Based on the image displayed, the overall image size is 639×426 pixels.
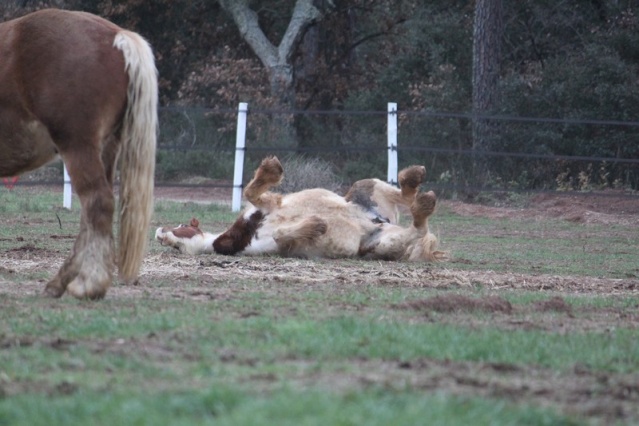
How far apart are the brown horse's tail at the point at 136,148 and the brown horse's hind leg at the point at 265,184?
10.2 ft

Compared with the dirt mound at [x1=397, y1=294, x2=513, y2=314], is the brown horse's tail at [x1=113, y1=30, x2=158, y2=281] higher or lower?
higher

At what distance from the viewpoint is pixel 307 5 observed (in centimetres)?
2917

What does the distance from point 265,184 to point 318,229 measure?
0.72 m

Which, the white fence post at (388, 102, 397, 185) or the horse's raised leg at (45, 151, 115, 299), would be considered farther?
the white fence post at (388, 102, 397, 185)

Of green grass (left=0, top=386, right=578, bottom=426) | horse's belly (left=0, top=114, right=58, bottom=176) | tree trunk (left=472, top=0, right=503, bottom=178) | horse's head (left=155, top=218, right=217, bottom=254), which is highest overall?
tree trunk (left=472, top=0, right=503, bottom=178)

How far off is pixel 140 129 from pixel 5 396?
3.12 m

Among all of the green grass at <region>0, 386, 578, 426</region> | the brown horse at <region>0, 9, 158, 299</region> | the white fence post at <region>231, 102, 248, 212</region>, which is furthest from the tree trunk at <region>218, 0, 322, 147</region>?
the green grass at <region>0, 386, 578, 426</region>

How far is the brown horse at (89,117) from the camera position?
6379 mm

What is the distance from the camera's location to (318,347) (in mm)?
4715


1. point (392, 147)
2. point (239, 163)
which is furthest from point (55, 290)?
point (239, 163)

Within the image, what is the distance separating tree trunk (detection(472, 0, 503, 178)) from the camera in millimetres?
22500

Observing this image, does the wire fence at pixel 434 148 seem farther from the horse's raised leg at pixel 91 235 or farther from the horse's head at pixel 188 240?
the horse's raised leg at pixel 91 235

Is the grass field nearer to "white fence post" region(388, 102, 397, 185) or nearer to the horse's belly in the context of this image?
the horse's belly

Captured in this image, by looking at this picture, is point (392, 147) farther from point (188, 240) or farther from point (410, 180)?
point (188, 240)
